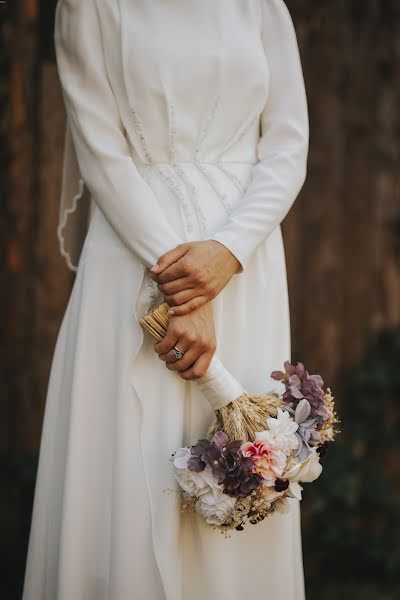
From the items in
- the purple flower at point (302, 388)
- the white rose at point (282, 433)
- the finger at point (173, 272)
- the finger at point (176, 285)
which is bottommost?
the white rose at point (282, 433)

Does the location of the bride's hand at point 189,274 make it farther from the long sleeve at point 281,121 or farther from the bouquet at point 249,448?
the long sleeve at point 281,121

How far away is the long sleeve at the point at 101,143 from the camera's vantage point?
140 centimetres

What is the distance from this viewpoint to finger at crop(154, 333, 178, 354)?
Result: 52.1 inches

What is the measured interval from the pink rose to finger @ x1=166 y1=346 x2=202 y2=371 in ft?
0.65

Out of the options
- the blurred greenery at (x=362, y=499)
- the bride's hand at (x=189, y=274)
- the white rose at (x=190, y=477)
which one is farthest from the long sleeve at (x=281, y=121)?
the blurred greenery at (x=362, y=499)

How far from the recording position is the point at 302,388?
1.38 metres

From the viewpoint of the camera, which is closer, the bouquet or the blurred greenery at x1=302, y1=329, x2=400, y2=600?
the bouquet

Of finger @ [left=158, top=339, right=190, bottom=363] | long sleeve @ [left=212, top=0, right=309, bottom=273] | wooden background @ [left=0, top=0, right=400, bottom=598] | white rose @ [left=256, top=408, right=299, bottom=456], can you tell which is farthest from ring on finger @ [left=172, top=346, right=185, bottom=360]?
wooden background @ [left=0, top=0, right=400, bottom=598]

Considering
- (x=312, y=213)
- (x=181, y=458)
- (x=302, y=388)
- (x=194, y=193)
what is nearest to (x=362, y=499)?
(x=312, y=213)

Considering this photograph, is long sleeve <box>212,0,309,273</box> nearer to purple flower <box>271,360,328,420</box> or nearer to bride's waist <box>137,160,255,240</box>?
bride's waist <box>137,160,255,240</box>

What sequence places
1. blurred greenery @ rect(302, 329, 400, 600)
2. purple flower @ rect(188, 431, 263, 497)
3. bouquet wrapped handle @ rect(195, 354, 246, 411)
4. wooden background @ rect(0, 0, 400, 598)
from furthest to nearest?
blurred greenery @ rect(302, 329, 400, 600) < wooden background @ rect(0, 0, 400, 598) < bouquet wrapped handle @ rect(195, 354, 246, 411) < purple flower @ rect(188, 431, 263, 497)

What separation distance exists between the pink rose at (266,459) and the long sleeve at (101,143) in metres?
0.44

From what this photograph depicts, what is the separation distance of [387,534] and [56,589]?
6.49 ft

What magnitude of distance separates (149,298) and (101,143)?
36cm
